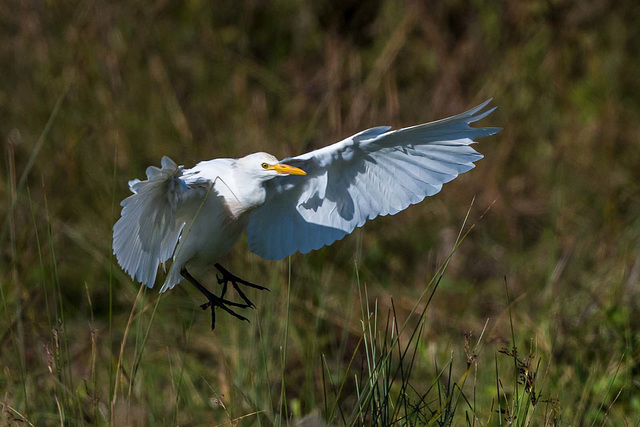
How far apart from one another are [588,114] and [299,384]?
3489mm

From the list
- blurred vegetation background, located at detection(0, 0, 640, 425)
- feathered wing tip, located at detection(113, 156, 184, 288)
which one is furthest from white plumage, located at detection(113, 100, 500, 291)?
blurred vegetation background, located at detection(0, 0, 640, 425)

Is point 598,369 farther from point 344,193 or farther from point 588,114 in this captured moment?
point 588,114

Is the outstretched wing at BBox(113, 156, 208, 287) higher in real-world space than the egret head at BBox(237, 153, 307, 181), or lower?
lower

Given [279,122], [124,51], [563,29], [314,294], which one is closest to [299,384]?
[314,294]

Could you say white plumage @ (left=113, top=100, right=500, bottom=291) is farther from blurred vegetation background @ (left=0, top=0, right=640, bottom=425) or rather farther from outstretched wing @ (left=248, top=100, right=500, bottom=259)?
blurred vegetation background @ (left=0, top=0, right=640, bottom=425)

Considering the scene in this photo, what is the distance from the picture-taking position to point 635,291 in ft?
14.0

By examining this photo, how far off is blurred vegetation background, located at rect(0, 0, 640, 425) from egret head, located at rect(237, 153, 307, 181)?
1.18m

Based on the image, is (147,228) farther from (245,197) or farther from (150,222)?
(245,197)

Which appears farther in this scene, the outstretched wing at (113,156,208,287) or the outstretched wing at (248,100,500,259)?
the outstretched wing at (248,100,500,259)

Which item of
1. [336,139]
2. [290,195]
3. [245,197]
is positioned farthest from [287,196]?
[336,139]

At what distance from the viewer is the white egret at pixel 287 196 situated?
2.67 metres

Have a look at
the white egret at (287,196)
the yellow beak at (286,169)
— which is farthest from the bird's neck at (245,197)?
the yellow beak at (286,169)

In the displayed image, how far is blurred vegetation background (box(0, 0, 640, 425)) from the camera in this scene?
434cm

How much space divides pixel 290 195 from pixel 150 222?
544mm
